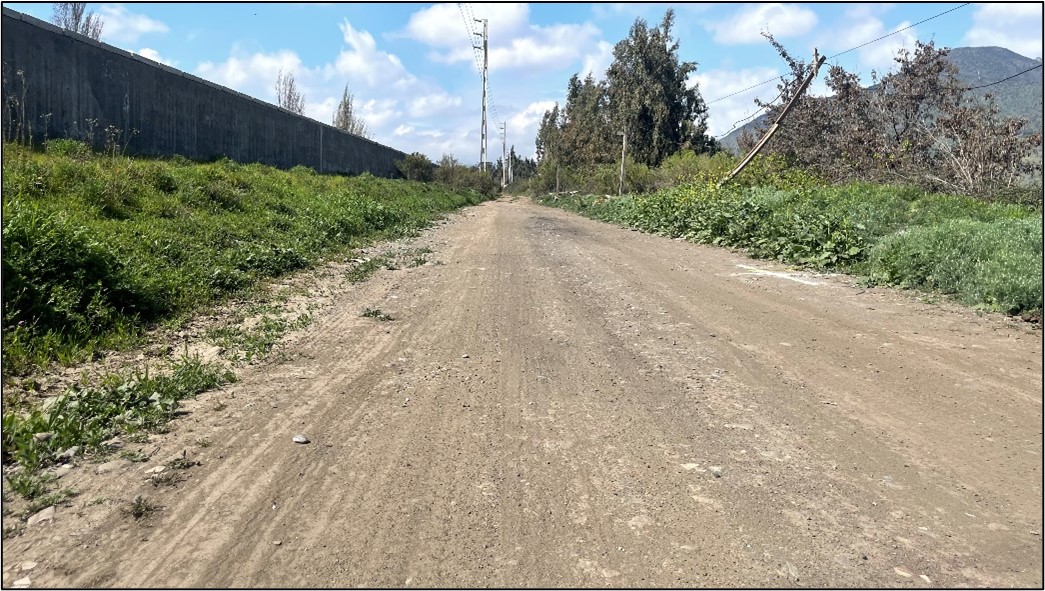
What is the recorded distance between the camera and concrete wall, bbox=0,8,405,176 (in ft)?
36.9

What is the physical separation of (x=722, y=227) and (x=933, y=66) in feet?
44.4

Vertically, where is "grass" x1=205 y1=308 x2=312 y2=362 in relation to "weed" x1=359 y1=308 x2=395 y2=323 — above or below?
below

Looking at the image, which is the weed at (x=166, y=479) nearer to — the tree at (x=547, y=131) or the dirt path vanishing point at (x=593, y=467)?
the dirt path vanishing point at (x=593, y=467)

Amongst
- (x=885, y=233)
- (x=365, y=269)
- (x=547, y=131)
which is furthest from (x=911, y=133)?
(x=547, y=131)

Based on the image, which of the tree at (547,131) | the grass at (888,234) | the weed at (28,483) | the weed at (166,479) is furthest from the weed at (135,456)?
the tree at (547,131)

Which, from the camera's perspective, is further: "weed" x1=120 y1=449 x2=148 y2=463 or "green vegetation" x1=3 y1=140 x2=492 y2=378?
"green vegetation" x1=3 y1=140 x2=492 y2=378

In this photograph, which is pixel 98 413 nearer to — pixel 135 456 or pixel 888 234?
pixel 135 456

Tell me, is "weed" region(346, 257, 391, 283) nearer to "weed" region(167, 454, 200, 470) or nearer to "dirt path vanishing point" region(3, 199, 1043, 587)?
"dirt path vanishing point" region(3, 199, 1043, 587)

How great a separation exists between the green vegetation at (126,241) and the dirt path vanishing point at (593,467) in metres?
1.50

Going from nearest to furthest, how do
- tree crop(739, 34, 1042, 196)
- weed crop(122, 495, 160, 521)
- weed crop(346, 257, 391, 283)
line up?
weed crop(122, 495, 160, 521)
weed crop(346, 257, 391, 283)
tree crop(739, 34, 1042, 196)

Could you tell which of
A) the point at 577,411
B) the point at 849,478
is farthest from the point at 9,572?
the point at 849,478

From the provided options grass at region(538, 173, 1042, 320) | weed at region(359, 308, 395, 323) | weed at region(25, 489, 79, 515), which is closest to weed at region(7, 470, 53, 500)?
weed at region(25, 489, 79, 515)

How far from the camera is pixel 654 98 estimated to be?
42906mm

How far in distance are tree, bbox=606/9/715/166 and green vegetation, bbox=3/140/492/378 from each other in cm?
3120
